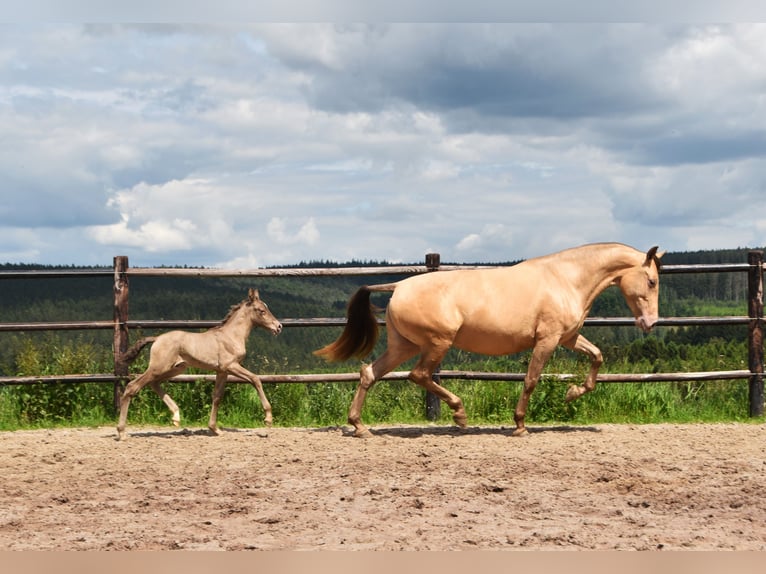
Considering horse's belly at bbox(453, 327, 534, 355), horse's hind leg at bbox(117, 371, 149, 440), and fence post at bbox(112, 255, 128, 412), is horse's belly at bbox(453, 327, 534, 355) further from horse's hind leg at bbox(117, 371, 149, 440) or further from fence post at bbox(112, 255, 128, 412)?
fence post at bbox(112, 255, 128, 412)

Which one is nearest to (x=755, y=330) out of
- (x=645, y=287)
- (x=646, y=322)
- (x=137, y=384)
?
(x=646, y=322)

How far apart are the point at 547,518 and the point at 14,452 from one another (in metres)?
5.38

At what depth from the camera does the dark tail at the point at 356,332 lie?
31.4ft

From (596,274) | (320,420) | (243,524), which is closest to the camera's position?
(243,524)

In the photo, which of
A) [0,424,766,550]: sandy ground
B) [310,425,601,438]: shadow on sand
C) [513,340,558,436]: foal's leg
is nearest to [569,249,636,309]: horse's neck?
[513,340,558,436]: foal's leg

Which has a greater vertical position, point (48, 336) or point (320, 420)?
point (48, 336)

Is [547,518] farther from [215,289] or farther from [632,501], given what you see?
[215,289]

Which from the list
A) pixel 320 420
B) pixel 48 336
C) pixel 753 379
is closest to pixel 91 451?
pixel 320 420

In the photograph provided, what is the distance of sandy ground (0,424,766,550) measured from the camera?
5.45 metres

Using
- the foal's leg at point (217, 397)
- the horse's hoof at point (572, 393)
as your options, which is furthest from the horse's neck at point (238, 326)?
the horse's hoof at point (572, 393)

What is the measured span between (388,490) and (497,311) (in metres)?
2.93

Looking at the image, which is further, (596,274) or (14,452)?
(596,274)

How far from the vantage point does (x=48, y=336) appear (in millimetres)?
11852

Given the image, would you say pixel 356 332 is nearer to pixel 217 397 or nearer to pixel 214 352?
pixel 214 352
